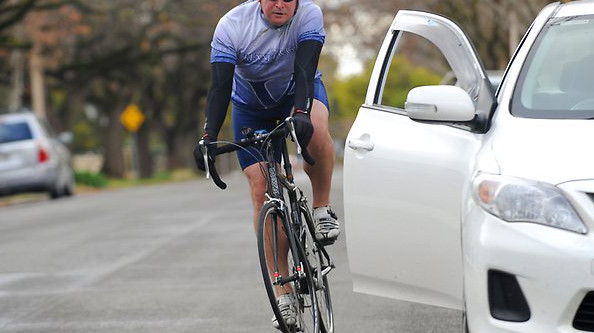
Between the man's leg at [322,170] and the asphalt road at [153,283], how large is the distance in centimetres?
87

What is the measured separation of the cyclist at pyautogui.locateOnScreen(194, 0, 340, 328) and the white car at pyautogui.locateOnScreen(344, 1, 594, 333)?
0.32m

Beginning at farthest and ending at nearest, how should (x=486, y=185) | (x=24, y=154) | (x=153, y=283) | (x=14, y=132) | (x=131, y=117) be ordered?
(x=131, y=117), (x=14, y=132), (x=24, y=154), (x=153, y=283), (x=486, y=185)

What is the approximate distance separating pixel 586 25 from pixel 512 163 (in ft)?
4.38

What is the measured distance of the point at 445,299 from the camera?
559 centimetres

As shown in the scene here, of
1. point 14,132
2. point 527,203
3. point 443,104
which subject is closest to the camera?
point 527,203

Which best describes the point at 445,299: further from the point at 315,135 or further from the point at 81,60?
the point at 81,60

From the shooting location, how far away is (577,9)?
5969 mm

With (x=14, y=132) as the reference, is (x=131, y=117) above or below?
below

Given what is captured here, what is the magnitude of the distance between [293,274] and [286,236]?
18cm

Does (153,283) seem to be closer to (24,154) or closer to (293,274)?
(293,274)

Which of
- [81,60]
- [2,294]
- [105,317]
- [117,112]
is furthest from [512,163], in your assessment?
[117,112]

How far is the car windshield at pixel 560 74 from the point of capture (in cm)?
530

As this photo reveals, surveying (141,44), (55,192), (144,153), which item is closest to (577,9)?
(55,192)

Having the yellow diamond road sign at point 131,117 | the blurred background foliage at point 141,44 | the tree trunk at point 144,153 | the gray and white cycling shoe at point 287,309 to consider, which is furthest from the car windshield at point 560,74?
the tree trunk at point 144,153
